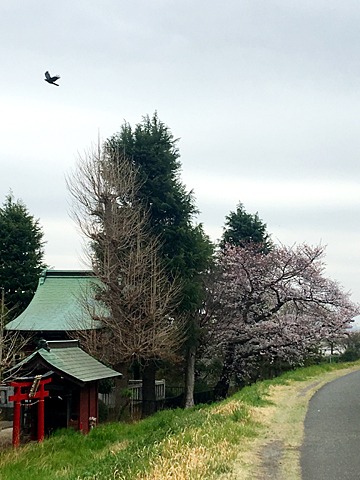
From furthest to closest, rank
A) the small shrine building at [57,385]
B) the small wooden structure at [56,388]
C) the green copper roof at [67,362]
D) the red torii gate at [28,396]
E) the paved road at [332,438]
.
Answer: the green copper roof at [67,362] → the small wooden structure at [56,388] → the small shrine building at [57,385] → the red torii gate at [28,396] → the paved road at [332,438]

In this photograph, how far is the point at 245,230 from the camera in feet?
111

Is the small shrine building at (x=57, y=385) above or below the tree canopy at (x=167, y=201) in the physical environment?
below

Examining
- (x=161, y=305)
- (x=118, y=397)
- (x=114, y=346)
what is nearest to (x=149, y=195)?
(x=161, y=305)

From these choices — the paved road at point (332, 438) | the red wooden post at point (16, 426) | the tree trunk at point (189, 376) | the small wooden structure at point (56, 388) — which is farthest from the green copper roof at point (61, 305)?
the paved road at point (332, 438)

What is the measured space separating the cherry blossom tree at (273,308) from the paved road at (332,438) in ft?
29.3

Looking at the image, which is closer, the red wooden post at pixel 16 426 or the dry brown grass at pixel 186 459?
the dry brown grass at pixel 186 459

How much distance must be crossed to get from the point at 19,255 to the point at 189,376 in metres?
13.1

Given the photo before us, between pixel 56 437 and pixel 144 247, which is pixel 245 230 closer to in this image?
pixel 144 247

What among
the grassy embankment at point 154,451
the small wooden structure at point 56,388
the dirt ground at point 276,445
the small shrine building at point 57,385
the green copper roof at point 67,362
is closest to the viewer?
the grassy embankment at point 154,451

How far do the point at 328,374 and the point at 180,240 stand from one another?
9.03 metres

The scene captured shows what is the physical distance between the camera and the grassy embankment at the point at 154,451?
6812mm

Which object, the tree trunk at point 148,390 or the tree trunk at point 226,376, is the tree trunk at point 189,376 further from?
the tree trunk at point 226,376

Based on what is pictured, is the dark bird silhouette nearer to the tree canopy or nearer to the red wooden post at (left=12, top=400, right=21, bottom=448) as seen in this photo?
the red wooden post at (left=12, top=400, right=21, bottom=448)

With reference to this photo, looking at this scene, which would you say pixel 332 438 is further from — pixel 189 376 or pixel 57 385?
pixel 189 376
